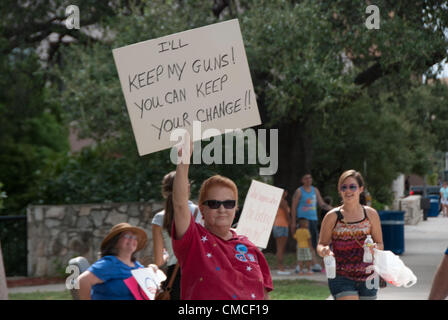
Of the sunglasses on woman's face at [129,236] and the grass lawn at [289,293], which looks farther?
the grass lawn at [289,293]

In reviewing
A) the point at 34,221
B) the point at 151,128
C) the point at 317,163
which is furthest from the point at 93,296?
the point at 317,163

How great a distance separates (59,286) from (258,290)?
8414mm

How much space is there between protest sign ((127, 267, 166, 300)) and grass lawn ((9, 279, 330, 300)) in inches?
211

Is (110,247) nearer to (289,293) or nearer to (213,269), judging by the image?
(213,269)

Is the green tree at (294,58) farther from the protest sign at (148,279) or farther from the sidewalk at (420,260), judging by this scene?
the protest sign at (148,279)

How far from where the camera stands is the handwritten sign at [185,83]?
378 centimetres

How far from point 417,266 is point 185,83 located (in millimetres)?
6994

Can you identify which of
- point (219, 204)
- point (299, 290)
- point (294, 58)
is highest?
point (294, 58)

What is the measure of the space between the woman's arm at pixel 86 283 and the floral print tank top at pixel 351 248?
77.8 inches

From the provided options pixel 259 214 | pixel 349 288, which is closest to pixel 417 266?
pixel 259 214

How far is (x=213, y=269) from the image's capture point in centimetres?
314

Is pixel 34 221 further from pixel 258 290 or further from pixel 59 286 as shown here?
pixel 258 290

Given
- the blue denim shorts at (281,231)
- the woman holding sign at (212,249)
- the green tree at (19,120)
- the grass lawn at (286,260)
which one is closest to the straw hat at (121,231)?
the woman holding sign at (212,249)
